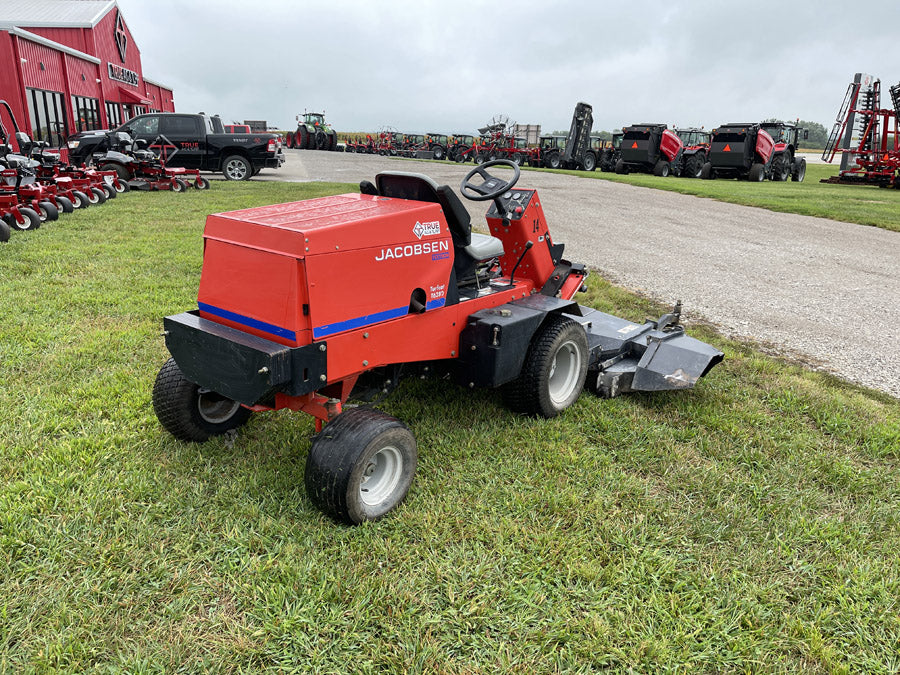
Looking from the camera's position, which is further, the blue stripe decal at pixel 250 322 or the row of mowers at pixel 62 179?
the row of mowers at pixel 62 179

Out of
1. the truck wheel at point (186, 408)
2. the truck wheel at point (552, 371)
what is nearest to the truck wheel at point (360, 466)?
the truck wheel at point (186, 408)

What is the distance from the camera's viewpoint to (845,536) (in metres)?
2.65

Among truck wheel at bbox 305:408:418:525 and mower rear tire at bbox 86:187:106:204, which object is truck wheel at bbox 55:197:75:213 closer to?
mower rear tire at bbox 86:187:106:204

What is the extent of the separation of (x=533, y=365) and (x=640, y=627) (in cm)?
156

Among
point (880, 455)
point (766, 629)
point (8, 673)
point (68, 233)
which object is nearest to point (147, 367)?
point (8, 673)

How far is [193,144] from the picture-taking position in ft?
51.1

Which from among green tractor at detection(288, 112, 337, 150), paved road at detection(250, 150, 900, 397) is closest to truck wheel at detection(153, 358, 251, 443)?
paved road at detection(250, 150, 900, 397)

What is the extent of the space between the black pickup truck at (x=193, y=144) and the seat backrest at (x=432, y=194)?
12.9 metres

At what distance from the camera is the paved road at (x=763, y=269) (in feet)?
17.3

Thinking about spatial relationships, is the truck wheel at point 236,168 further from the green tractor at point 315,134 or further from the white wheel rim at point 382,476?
the green tractor at point 315,134

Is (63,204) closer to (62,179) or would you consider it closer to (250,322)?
(62,179)

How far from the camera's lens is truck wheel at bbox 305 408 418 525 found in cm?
246

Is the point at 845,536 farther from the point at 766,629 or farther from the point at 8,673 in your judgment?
the point at 8,673

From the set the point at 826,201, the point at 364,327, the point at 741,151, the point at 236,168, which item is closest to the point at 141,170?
the point at 236,168
